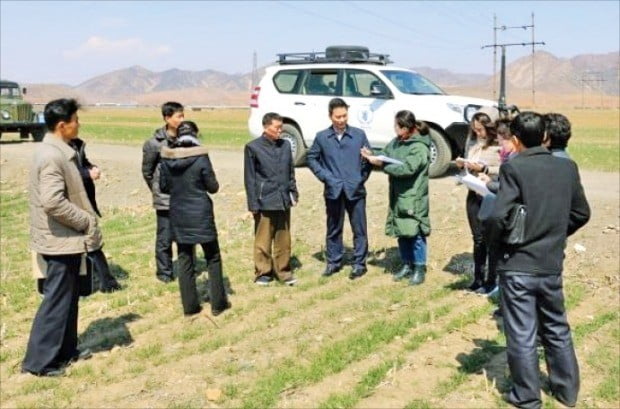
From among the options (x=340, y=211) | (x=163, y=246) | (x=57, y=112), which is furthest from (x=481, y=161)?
(x=57, y=112)

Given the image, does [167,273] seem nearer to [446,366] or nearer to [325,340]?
[325,340]

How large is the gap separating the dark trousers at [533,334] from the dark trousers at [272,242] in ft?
10.1

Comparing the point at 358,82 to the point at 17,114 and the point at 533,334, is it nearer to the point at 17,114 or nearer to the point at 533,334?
the point at 533,334

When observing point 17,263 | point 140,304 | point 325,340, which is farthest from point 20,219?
point 325,340

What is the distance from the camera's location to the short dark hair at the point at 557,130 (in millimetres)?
4883

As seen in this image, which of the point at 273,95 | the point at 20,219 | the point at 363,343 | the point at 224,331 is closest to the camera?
the point at 363,343

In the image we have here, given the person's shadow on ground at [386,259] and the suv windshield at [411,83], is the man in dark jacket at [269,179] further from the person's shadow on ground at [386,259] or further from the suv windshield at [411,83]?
the suv windshield at [411,83]

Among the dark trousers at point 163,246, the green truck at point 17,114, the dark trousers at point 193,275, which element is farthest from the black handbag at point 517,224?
the green truck at point 17,114

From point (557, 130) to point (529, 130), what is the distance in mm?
918

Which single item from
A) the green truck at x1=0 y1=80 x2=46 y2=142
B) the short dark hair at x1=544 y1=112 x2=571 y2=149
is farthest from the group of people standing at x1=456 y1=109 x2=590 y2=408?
the green truck at x1=0 y1=80 x2=46 y2=142

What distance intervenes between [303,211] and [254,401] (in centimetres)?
621

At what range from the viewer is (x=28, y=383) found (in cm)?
476

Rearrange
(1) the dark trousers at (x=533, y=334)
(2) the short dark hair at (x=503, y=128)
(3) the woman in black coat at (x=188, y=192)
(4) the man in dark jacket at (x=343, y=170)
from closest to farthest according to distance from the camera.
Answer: (1) the dark trousers at (x=533, y=334) < (2) the short dark hair at (x=503, y=128) < (3) the woman in black coat at (x=188, y=192) < (4) the man in dark jacket at (x=343, y=170)

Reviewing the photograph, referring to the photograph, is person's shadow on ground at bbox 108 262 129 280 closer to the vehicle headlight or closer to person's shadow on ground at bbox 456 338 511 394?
person's shadow on ground at bbox 456 338 511 394
